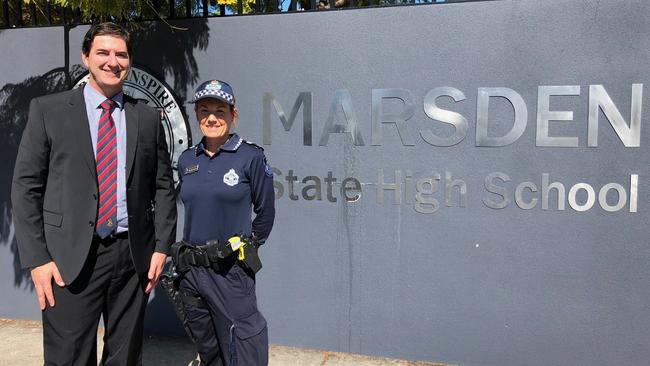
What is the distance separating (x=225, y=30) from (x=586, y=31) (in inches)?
93.3

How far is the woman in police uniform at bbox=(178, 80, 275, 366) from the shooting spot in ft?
8.65

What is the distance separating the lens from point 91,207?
2420 mm

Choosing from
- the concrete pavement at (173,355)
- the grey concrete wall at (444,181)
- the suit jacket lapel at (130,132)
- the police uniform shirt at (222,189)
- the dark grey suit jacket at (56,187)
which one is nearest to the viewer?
the dark grey suit jacket at (56,187)

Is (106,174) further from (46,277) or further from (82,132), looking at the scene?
(46,277)

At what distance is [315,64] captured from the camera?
3.71 m

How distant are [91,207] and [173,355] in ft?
6.28

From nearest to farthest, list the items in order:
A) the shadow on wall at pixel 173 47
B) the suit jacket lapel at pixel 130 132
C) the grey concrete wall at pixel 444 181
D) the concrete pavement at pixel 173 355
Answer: the suit jacket lapel at pixel 130 132 → the grey concrete wall at pixel 444 181 → the concrete pavement at pixel 173 355 → the shadow on wall at pixel 173 47

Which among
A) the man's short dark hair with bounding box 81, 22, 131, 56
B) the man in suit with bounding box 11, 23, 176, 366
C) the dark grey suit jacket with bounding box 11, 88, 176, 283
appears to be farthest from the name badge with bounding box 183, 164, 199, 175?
the man's short dark hair with bounding box 81, 22, 131, 56

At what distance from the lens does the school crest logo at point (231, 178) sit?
2.63m

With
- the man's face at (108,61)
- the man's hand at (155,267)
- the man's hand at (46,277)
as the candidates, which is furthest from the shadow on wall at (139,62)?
the man's hand at (46,277)

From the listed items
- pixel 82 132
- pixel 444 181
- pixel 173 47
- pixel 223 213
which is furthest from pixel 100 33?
pixel 444 181

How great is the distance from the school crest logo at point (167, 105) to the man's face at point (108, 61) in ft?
4.83

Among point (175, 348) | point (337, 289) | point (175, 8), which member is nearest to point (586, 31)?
point (337, 289)

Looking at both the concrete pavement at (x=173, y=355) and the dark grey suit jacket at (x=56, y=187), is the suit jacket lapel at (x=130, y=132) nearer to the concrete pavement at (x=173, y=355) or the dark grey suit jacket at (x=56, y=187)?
the dark grey suit jacket at (x=56, y=187)
